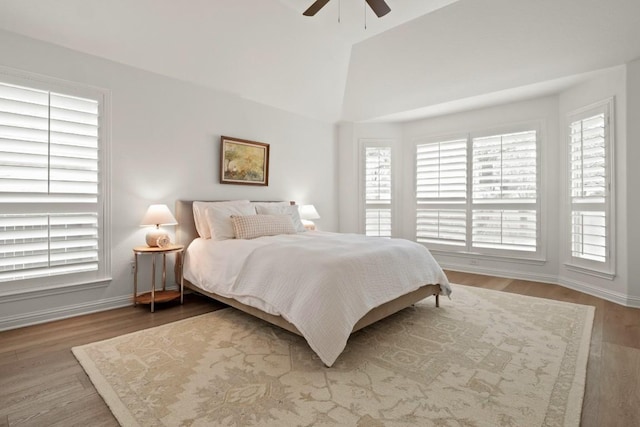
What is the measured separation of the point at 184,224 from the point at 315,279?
227 centimetres

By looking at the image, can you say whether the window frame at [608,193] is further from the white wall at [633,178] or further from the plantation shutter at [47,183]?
the plantation shutter at [47,183]

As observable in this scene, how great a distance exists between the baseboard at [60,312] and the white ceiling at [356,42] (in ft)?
8.36

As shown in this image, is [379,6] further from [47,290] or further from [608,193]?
Answer: [47,290]

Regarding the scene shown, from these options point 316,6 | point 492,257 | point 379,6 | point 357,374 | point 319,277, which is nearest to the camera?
point 357,374

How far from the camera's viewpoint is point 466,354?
7.67 feet

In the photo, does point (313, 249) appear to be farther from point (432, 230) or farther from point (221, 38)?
point (432, 230)

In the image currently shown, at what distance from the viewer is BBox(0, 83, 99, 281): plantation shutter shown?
282cm

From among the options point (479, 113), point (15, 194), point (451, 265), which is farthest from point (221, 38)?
point (451, 265)

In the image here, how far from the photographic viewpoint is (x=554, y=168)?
14.9 feet

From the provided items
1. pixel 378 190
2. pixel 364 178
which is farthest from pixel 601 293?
pixel 364 178

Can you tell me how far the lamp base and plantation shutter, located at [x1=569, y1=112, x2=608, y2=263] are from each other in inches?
201

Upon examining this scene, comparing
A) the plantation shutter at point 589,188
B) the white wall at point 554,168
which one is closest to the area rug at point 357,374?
the white wall at point 554,168

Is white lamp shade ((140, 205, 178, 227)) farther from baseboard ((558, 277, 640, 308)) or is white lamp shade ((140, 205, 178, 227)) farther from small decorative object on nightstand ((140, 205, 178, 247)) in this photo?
baseboard ((558, 277, 640, 308))

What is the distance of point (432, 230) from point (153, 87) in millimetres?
4737
